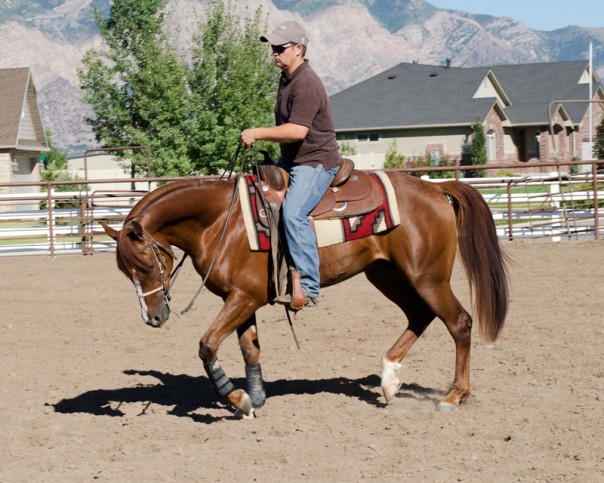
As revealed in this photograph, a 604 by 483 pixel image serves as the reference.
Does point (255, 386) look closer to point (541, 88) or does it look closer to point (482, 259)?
point (482, 259)

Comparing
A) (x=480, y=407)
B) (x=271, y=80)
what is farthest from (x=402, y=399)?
(x=271, y=80)

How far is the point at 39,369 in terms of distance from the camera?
7.61m

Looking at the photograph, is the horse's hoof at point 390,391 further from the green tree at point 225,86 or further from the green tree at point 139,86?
the green tree at point 139,86

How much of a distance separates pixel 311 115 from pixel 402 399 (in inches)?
82.1

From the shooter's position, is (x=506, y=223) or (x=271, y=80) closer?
(x=506, y=223)

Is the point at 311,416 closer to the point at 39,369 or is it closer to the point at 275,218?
the point at 275,218

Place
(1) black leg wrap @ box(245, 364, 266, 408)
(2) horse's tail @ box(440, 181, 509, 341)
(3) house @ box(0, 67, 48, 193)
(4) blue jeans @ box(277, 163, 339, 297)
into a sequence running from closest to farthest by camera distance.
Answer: (4) blue jeans @ box(277, 163, 339, 297) < (1) black leg wrap @ box(245, 364, 266, 408) < (2) horse's tail @ box(440, 181, 509, 341) < (3) house @ box(0, 67, 48, 193)

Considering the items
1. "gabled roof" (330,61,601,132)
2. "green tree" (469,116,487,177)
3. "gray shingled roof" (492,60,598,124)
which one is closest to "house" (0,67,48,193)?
"gabled roof" (330,61,601,132)

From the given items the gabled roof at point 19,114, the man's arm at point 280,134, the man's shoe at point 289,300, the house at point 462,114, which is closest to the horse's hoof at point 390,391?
the man's shoe at point 289,300

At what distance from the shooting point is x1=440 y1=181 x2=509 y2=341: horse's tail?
651 centimetres

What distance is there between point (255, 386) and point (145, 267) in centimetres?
110

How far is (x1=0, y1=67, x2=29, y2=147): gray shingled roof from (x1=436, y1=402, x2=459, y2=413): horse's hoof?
29.8m

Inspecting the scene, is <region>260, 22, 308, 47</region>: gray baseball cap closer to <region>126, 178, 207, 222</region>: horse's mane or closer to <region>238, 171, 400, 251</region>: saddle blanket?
<region>238, 171, 400, 251</region>: saddle blanket

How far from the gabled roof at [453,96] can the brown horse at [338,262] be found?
3930 centimetres
